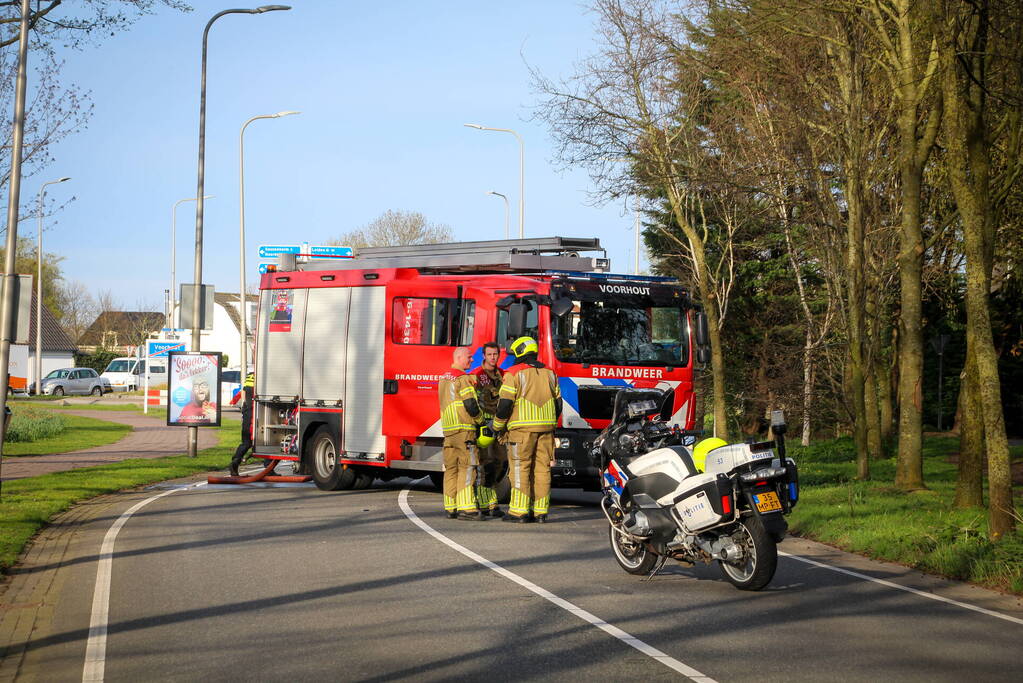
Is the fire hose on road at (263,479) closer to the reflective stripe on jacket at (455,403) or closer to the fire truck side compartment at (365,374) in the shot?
the fire truck side compartment at (365,374)

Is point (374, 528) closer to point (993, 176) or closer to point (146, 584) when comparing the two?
point (146, 584)

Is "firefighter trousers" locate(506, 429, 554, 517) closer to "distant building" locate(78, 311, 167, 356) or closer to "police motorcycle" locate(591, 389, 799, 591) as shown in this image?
"police motorcycle" locate(591, 389, 799, 591)

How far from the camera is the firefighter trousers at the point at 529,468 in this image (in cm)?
1406

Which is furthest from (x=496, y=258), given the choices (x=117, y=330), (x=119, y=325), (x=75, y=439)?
(x=119, y=325)

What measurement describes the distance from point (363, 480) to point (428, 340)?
2.92 meters

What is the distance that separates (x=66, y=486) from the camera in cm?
1895

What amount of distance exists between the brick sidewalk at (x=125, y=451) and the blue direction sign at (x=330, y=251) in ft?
19.8

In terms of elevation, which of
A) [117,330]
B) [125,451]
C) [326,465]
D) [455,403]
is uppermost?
[117,330]

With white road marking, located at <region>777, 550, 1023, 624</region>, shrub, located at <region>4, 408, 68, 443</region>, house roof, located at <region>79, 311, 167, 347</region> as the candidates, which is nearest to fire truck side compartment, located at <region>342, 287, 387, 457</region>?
white road marking, located at <region>777, 550, 1023, 624</region>

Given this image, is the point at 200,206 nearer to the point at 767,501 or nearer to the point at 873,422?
the point at 873,422

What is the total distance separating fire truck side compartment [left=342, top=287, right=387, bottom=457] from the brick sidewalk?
6.13 meters

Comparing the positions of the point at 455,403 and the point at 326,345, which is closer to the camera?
the point at 455,403

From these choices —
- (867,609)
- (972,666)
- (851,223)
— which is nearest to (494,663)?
(972,666)

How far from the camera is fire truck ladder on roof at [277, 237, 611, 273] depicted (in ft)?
57.2
